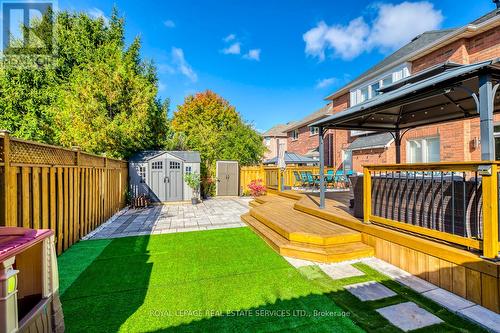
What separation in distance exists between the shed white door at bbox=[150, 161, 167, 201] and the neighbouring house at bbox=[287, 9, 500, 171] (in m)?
9.43

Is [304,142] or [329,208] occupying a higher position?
[304,142]

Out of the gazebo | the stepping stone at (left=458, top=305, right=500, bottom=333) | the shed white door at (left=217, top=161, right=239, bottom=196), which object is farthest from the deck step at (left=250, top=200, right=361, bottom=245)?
the shed white door at (left=217, top=161, right=239, bottom=196)

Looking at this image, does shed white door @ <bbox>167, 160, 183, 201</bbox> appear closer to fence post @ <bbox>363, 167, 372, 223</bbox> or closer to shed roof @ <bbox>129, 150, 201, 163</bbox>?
shed roof @ <bbox>129, 150, 201, 163</bbox>

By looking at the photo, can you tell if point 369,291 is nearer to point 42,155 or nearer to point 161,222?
point 42,155

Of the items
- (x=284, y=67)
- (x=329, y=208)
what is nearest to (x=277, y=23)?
(x=284, y=67)

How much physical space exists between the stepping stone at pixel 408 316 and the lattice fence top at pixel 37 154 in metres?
5.22

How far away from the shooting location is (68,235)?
5031mm

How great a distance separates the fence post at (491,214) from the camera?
265 centimetres

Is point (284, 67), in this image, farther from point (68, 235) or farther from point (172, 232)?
point (68, 235)

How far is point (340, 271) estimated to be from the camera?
3.76 m

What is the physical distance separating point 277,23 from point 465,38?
33.8ft

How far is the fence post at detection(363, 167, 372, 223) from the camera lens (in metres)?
4.45

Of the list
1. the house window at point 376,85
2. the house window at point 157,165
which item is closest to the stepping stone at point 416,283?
the house window at point 376,85

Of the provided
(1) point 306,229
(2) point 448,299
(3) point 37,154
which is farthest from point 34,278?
(2) point 448,299
